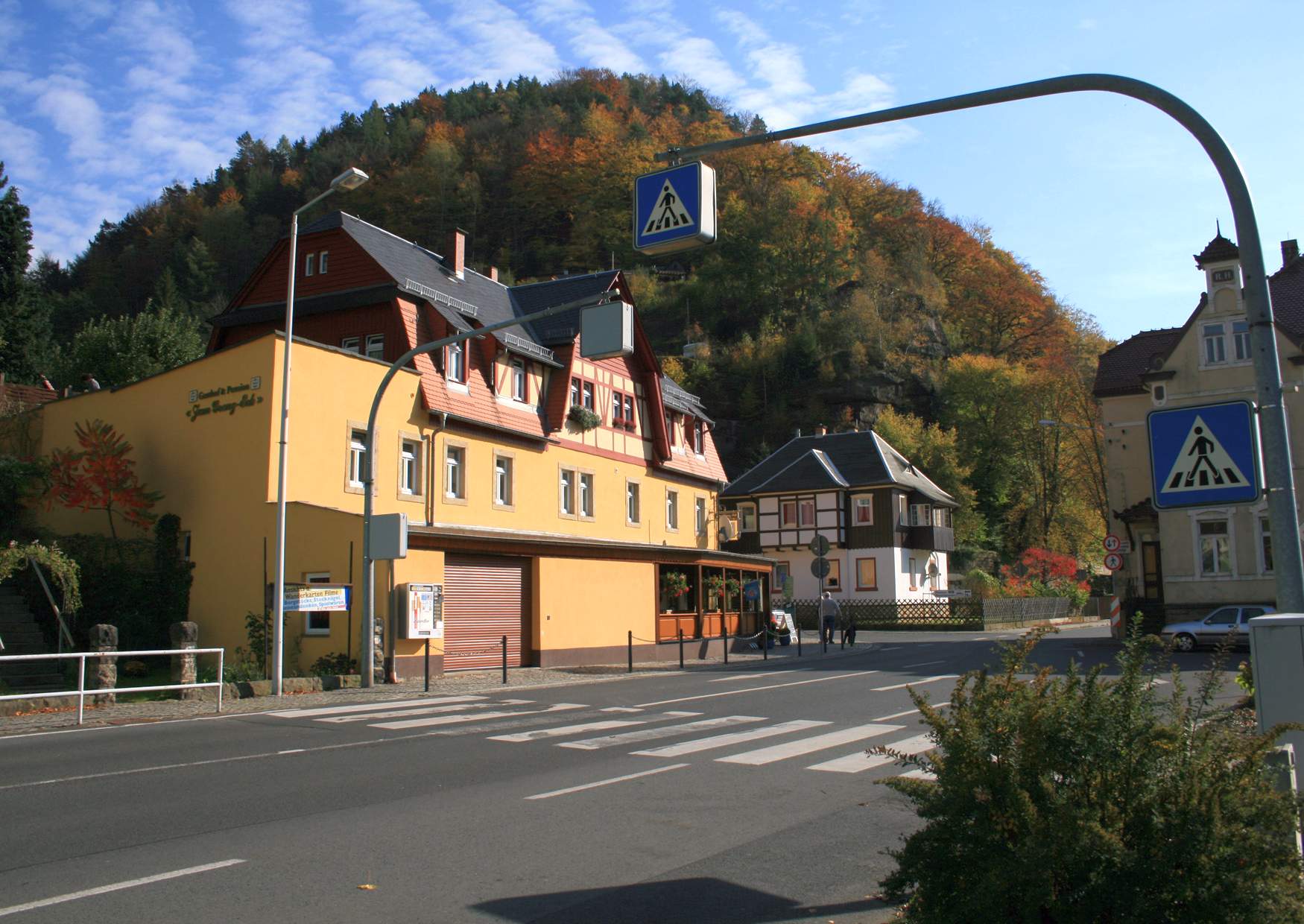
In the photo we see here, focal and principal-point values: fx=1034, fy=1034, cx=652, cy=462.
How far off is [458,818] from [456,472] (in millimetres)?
19901

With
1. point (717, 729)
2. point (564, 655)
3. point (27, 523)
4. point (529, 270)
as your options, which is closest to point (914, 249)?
point (529, 270)

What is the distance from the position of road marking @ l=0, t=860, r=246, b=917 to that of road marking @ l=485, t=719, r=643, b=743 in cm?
581

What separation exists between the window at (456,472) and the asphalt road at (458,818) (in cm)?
1256

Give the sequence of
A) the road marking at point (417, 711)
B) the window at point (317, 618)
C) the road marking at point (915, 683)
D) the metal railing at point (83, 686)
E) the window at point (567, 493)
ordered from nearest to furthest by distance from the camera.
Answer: the metal railing at point (83, 686)
the road marking at point (417, 711)
the road marking at point (915, 683)
the window at point (317, 618)
the window at point (567, 493)

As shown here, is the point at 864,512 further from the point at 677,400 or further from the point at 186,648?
the point at 186,648

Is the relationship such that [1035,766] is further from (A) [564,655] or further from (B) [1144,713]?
(A) [564,655]

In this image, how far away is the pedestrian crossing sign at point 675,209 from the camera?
29.3 ft

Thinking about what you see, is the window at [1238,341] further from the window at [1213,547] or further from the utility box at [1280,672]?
the utility box at [1280,672]

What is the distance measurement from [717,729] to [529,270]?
7488 centimetres

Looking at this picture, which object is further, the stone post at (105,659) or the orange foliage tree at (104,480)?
the orange foliage tree at (104,480)

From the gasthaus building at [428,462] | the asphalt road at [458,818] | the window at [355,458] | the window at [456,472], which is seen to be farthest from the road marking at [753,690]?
the window at [456,472]

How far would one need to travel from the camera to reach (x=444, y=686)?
2002cm

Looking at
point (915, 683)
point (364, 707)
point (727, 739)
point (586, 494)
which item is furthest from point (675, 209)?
point (586, 494)

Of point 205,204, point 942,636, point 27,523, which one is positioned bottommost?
point 942,636
